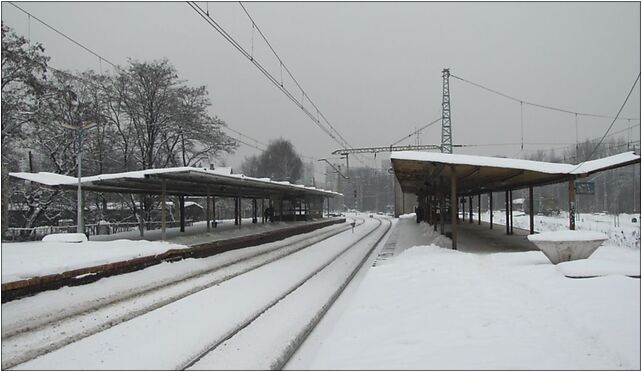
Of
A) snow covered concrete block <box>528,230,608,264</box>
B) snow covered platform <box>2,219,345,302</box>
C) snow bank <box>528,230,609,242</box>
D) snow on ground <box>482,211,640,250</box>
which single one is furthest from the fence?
snow on ground <box>482,211,640,250</box>

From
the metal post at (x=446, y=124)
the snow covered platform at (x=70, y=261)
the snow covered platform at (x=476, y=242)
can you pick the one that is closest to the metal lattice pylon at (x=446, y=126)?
the metal post at (x=446, y=124)

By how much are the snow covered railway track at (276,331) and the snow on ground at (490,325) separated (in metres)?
0.36

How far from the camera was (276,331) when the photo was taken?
734cm

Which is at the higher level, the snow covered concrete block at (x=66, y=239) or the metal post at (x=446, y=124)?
the metal post at (x=446, y=124)

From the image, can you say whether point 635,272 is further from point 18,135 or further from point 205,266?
point 18,135

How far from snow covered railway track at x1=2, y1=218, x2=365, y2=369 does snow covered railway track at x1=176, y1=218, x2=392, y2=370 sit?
6.92ft

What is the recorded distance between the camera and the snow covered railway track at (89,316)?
6.55 metres

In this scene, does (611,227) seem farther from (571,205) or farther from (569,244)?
(569,244)

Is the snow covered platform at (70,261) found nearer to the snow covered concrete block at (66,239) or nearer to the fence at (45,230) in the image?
the snow covered concrete block at (66,239)

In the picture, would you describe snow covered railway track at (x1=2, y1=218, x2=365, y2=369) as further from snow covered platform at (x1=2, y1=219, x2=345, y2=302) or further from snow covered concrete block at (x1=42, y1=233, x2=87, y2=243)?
snow covered concrete block at (x1=42, y1=233, x2=87, y2=243)

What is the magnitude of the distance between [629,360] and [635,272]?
13.8 feet

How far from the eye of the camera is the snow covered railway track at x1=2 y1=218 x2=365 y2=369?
6548mm

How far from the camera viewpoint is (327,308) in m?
9.23

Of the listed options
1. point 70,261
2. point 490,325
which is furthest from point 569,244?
point 70,261
